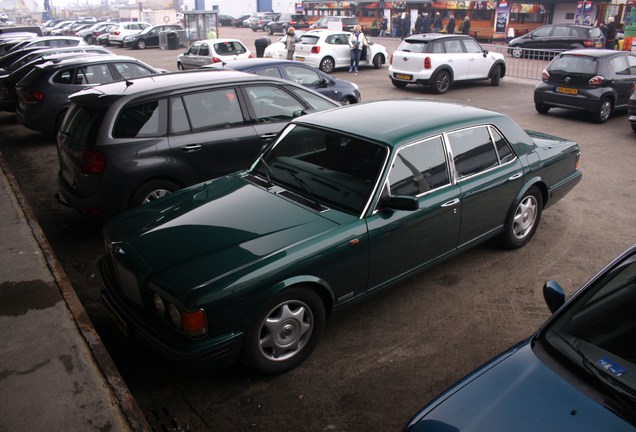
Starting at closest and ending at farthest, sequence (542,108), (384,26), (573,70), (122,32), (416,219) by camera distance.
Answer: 1. (416,219)
2. (573,70)
3. (542,108)
4. (122,32)
5. (384,26)

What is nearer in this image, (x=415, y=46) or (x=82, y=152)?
(x=82, y=152)

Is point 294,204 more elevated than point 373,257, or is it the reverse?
point 294,204

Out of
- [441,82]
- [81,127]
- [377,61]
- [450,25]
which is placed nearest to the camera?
[81,127]

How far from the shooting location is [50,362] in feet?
12.2

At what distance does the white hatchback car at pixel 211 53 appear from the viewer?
17703mm

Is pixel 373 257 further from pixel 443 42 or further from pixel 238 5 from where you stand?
pixel 238 5

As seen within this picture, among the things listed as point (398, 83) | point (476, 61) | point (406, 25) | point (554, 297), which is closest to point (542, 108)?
point (476, 61)

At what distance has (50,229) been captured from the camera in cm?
662

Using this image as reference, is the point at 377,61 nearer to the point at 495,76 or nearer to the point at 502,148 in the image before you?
the point at 495,76

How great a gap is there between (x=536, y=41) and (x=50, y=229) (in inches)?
912

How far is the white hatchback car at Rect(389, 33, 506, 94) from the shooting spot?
1545 centimetres

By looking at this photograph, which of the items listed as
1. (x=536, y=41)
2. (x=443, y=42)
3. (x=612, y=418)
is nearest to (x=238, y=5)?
(x=536, y=41)

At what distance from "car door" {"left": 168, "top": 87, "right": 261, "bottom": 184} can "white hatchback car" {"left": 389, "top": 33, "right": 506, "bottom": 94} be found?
10085 millimetres

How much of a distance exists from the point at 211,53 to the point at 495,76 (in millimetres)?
9330
